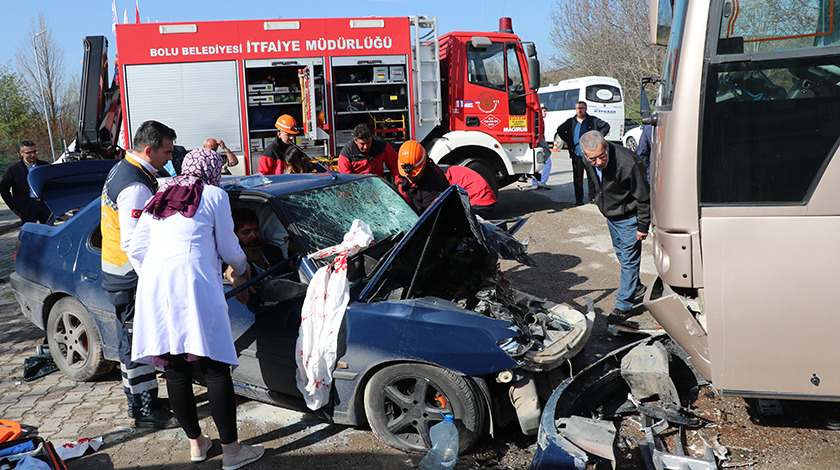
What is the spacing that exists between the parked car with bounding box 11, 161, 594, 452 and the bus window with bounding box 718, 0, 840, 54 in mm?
1740

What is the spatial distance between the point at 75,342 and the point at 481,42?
7.58 metres

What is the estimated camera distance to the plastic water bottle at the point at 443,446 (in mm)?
3150

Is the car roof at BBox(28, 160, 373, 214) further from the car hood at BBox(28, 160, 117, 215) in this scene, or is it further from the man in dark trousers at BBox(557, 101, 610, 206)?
the man in dark trousers at BBox(557, 101, 610, 206)

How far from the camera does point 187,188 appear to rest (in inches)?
129

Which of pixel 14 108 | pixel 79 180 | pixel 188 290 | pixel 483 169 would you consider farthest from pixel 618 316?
pixel 14 108

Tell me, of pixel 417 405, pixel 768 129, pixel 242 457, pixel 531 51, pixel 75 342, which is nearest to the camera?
pixel 768 129

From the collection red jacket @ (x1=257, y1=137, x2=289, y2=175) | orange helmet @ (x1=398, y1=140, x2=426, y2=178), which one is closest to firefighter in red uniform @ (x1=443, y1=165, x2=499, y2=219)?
orange helmet @ (x1=398, y1=140, x2=426, y2=178)

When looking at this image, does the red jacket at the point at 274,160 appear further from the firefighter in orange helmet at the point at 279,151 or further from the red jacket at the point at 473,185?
the red jacket at the point at 473,185

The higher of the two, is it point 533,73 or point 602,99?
point 602,99

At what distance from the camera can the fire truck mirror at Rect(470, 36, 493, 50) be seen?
999 centimetres

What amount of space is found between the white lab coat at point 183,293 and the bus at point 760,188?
2.42 m

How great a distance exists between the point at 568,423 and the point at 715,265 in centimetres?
107

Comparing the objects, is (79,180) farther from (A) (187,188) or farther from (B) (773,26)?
(B) (773,26)

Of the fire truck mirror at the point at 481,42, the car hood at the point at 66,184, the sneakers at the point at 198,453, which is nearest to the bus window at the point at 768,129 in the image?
the sneakers at the point at 198,453
